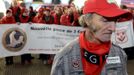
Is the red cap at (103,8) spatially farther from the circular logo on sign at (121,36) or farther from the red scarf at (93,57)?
the circular logo on sign at (121,36)

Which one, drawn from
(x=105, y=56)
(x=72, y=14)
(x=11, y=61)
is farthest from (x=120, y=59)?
(x=72, y=14)

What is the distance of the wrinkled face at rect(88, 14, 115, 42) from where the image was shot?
2531mm

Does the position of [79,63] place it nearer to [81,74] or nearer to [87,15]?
[81,74]

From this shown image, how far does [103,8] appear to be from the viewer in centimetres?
255

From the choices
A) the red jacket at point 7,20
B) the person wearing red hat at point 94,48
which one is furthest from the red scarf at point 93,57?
the red jacket at point 7,20

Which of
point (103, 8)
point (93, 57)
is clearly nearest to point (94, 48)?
point (93, 57)

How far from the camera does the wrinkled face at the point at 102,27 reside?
2531 millimetres

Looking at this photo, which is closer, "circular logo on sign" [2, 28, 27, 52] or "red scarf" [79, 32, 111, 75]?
"red scarf" [79, 32, 111, 75]

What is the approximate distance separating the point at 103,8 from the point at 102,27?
137mm

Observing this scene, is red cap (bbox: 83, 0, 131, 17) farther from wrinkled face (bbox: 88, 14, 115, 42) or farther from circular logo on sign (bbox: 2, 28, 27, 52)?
circular logo on sign (bbox: 2, 28, 27, 52)

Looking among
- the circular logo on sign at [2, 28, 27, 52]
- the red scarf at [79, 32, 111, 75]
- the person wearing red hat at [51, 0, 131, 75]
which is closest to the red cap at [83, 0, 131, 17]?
the person wearing red hat at [51, 0, 131, 75]

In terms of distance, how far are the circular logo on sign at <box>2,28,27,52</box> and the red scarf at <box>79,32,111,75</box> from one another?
7541 mm

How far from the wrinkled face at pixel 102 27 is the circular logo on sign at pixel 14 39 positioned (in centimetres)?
756

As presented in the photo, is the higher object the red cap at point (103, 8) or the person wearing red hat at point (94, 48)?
the red cap at point (103, 8)
